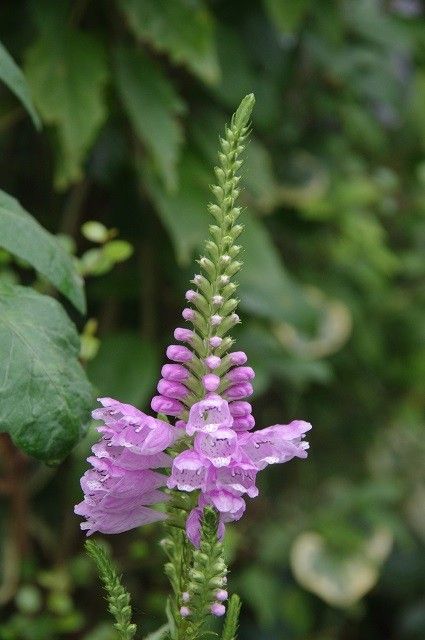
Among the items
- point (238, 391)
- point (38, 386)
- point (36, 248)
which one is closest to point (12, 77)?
point (36, 248)

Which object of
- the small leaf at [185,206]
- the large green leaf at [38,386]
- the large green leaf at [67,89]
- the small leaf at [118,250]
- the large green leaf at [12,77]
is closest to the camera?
the large green leaf at [38,386]

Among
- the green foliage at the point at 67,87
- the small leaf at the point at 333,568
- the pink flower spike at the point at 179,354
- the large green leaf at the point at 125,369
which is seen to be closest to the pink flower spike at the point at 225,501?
the pink flower spike at the point at 179,354

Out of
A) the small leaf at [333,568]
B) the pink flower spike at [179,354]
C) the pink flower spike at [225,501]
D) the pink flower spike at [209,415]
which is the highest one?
the pink flower spike at [179,354]

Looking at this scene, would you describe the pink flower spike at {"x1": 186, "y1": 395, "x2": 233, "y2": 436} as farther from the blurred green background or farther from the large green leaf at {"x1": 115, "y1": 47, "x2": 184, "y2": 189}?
the large green leaf at {"x1": 115, "y1": 47, "x2": 184, "y2": 189}

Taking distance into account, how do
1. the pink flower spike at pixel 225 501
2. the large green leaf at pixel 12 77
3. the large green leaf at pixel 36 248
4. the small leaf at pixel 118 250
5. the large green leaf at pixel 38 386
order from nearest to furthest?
the pink flower spike at pixel 225 501 → the large green leaf at pixel 38 386 → the large green leaf at pixel 36 248 → the large green leaf at pixel 12 77 → the small leaf at pixel 118 250

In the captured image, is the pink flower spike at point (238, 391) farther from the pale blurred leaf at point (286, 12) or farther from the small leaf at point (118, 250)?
the pale blurred leaf at point (286, 12)

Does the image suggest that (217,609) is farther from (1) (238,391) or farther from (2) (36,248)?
(2) (36,248)

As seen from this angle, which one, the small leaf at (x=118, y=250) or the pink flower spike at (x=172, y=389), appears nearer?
the pink flower spike at (x=172, y=389)
